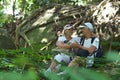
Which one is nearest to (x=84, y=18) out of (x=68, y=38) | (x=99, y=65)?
(x=68, y=38)

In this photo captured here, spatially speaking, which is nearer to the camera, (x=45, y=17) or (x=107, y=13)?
(x=107, y=13)

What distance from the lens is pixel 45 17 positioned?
8.07 metres

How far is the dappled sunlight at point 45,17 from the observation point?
7926 millimetres

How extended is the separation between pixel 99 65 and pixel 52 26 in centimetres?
657

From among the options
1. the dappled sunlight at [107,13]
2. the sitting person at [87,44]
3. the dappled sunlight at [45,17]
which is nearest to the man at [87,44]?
the sitting person at [87,44]

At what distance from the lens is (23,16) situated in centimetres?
886

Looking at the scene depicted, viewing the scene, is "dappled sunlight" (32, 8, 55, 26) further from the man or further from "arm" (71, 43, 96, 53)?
"arm" (71, 43, 96, 53)

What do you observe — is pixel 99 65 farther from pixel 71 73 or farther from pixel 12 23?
pixel 12 23

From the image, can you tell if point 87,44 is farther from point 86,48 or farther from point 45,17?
point 45,17

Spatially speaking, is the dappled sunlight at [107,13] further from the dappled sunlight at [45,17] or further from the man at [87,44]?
the man at [87,44]

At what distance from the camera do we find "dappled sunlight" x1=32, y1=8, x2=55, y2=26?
7.93 meters

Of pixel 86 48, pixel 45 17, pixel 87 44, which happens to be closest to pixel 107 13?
pixel 45 17

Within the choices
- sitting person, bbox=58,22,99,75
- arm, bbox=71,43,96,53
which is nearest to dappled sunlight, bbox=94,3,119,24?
sitting person, bbox=58,22,99,75

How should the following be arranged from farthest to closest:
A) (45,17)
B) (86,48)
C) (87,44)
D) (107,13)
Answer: (45,17) < (107,13) < (87,44) < (86,48)
